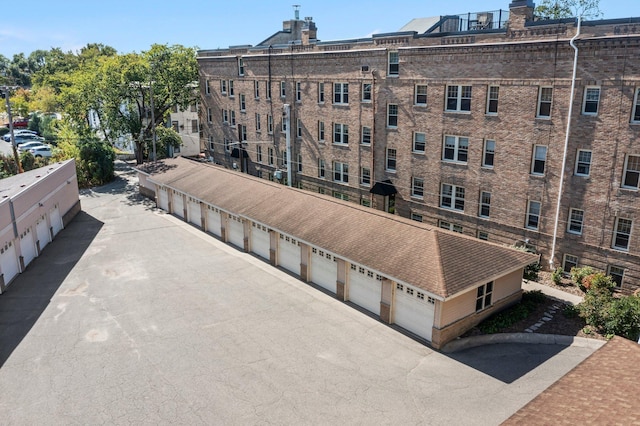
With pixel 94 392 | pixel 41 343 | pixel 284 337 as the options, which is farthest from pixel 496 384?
pixel 41 343

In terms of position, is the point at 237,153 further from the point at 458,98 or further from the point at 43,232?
the point at 458,98

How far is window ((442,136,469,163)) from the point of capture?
30.4 metres

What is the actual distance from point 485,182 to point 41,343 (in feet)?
81.1

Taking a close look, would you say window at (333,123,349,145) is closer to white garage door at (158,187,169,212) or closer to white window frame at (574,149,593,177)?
white garage door at (158,187,169,212)

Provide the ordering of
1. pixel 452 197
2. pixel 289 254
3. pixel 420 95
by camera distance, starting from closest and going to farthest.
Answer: pixel 289 254 < pixel 452 197 < pixel 420 95

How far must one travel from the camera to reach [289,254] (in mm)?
28688

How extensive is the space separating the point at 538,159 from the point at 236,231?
62.9 feet

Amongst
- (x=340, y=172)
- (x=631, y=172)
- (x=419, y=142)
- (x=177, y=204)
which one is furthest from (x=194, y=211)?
(x=631, y=172)

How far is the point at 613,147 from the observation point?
2395 centimetres

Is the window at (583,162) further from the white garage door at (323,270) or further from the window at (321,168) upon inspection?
the window at (321,168)

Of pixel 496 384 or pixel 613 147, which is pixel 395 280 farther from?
pixel 613 147

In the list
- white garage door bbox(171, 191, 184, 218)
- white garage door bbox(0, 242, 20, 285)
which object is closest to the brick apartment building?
white garage door bbox(171, 191, 184, 218)

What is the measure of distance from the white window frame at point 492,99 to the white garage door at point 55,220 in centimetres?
3084

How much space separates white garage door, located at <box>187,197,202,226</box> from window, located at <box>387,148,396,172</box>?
14561 millimetres
